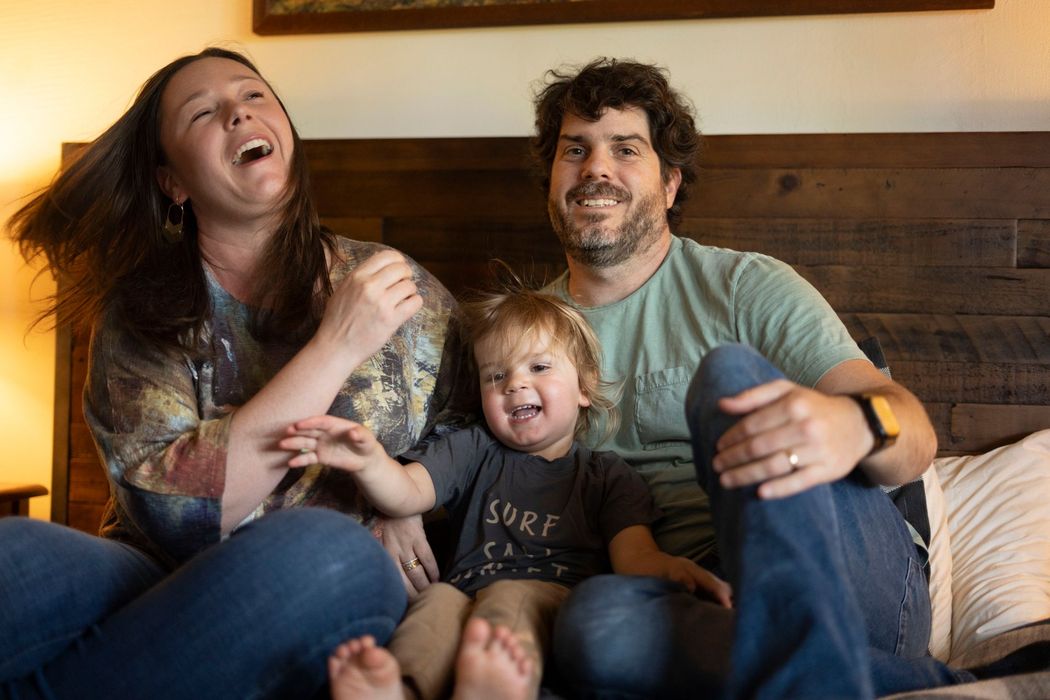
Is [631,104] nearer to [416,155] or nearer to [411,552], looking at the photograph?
[416,155]

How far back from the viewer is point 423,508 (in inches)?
55.9

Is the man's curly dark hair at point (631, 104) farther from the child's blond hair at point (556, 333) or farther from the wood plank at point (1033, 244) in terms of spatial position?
the wood plank at point (1033, 244)

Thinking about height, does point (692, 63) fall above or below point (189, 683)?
above

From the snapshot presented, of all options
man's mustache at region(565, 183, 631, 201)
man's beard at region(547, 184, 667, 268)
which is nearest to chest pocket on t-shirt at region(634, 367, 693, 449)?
man's beard at region(547, 184, 667, 268)

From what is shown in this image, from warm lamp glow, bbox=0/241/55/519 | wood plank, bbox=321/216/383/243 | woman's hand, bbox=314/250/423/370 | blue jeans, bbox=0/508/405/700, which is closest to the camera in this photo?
blue jeans, bbox=0/508/405/700

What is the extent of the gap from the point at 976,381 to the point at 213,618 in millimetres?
1604

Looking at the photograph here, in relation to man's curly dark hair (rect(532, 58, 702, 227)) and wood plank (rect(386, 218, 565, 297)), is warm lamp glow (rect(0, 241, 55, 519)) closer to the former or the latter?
wood plank (rect(386, 218, 565, 297))

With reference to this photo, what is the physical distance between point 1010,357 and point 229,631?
5.41 ft

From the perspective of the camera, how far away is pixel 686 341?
159 centimetres

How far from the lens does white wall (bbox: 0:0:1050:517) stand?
2.05 metres

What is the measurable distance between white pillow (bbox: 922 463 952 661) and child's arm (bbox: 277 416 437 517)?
0.83 metres

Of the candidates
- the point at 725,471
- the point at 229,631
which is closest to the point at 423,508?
the point at 229,631

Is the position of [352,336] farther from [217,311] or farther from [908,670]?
[908,670]

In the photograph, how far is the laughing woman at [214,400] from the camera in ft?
3.41
